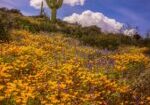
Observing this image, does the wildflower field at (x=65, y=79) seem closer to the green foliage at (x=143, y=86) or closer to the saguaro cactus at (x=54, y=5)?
the green foliage at (x=143, y=86)

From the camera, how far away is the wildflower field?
30.7 feet

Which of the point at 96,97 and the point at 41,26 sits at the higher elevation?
the point at 41,26

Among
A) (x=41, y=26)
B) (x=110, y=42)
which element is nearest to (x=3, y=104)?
(x=110, y=42)

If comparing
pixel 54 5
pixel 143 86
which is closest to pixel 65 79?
pixel 143 86

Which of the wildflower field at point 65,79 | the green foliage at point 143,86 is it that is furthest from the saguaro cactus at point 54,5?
the green foliage at point 143,86

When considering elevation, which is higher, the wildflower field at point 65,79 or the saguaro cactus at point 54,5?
the saguaro cactus at point 54,5

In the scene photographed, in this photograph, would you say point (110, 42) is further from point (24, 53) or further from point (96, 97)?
point (96, 97)

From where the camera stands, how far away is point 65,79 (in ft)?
37.6

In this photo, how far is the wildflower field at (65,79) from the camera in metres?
9.34

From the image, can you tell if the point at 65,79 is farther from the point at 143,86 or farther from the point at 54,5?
the point at 54,5

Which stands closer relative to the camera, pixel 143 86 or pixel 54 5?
pixel 143 86

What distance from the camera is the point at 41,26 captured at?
2616 cm

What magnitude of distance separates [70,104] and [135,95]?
2.06 meters

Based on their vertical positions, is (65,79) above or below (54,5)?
below
